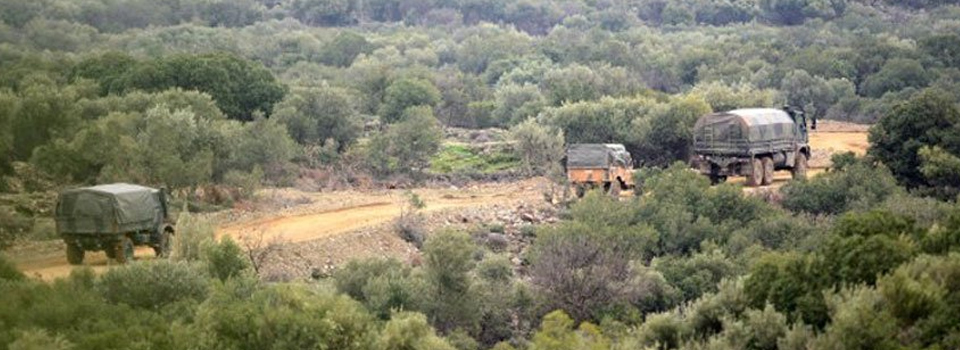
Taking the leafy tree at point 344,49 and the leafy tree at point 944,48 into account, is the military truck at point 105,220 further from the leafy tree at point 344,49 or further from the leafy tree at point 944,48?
the leafy tree at point 944,48

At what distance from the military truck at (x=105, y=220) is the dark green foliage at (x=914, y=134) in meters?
25.8

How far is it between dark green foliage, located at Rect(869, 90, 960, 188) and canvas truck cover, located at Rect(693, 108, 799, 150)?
3346mm

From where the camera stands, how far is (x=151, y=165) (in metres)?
42.2

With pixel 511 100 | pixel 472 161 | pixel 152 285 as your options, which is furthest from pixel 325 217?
pixel 511 100

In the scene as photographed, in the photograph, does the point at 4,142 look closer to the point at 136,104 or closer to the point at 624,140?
the point at 136,104

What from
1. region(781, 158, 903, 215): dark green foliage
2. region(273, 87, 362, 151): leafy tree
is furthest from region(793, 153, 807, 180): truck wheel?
region(273, 87, 362, 151): leafy tree

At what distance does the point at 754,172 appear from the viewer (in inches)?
1913

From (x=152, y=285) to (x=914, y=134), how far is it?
95.5ft

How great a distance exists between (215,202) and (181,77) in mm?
15244

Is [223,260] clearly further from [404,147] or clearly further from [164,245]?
[404,147]

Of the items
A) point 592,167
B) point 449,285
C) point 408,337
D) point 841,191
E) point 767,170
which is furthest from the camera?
point 767,170

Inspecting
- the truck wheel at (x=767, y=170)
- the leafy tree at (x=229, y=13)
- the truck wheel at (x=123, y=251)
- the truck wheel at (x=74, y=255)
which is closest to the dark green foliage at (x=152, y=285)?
the truck wheel at (x=123, y=251)

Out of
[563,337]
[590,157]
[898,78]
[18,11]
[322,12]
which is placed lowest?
[898,78]

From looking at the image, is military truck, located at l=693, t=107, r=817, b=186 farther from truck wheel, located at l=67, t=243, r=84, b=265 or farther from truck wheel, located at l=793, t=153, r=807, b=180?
truck wheel, located at l=67, t=243, r=84, b=265
